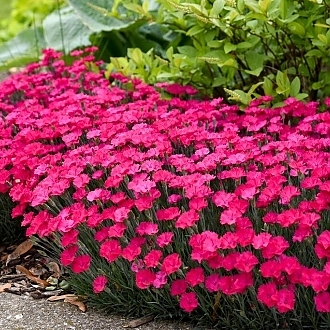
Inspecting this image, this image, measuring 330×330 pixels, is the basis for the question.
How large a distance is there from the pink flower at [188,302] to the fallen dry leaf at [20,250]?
3.84 ft

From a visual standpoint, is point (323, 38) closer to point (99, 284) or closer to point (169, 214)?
point (169, 214)

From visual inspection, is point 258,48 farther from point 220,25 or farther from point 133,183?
point 133,183

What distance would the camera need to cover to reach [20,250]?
3.33 m

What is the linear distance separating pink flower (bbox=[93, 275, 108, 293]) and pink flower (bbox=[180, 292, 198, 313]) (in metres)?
0.30

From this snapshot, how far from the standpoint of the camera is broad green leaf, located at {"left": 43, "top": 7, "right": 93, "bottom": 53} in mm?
5176

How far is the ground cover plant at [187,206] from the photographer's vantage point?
7.63ft

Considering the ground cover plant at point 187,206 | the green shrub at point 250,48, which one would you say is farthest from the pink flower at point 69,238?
the green shrub at point 250,48

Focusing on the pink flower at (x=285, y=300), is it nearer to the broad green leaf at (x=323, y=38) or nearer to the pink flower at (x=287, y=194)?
the pink flower at (x=287, y=194)

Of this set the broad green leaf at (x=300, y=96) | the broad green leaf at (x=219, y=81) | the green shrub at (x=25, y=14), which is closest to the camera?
the broad green leaf at (x=300, y=96)

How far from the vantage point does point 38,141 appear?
342cm

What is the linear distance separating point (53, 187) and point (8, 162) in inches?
19.1

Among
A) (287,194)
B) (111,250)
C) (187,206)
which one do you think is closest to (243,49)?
(187,206)

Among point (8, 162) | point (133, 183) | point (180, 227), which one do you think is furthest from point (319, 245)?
point (8, 162)

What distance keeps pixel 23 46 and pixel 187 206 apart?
11.0 ft
